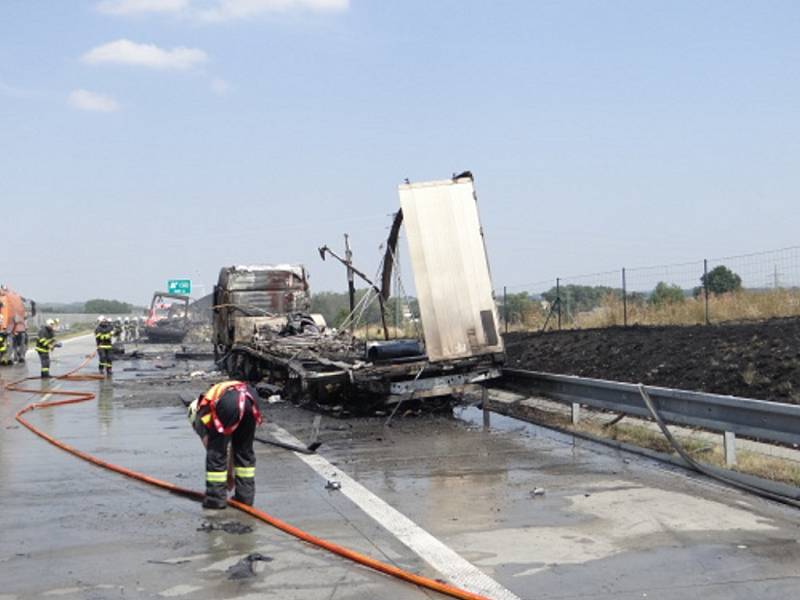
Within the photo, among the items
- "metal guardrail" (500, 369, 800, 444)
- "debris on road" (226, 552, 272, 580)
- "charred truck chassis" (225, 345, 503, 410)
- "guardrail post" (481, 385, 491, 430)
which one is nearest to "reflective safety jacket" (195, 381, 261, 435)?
"debris on road" (226, 552, 272, 580)

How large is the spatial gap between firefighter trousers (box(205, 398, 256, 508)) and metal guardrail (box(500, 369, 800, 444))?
4506 millimetres

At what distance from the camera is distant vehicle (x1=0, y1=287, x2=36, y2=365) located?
32303 millimetres

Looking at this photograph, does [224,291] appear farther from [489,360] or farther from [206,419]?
[206,419]

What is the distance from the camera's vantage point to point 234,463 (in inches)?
313

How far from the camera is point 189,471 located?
9.83 meters

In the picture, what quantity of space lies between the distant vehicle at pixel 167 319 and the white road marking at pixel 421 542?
3549 centimetres

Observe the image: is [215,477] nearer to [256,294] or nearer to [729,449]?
[729,449]

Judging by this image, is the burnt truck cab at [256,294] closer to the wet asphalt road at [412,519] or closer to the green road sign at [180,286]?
the wet asphalt road at [412,519]

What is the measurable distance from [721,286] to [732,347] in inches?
306

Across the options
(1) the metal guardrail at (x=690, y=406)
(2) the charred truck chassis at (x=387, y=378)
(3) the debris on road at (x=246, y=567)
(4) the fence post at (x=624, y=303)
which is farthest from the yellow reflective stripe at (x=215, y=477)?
(4) the fence post at (x=624, y=303)

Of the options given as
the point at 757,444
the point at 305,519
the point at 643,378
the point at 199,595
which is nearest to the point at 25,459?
the point at 305,519

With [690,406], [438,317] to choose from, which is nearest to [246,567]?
[690,406]

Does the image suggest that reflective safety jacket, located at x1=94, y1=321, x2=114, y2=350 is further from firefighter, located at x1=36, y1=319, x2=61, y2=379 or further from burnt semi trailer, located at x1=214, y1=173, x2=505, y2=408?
burnt semi trailer, located at x1=214, y1=173, x2=505, y2=408

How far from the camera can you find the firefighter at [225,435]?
7.73 metres
